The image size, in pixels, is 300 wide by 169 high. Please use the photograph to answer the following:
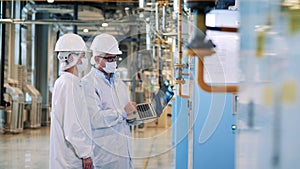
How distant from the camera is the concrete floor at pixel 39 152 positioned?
608 centimetres

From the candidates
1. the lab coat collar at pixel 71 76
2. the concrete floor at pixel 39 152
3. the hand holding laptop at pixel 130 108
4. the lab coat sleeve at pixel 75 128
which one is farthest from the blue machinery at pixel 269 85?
the concrete floor at pixel 39 152

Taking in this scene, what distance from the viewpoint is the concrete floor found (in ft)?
20.0

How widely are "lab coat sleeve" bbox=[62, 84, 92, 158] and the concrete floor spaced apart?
224cm

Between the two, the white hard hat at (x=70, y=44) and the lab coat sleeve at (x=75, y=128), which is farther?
the white hard hat at (x=70, y=44)

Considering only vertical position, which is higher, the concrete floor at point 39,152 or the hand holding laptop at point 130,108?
the hand holding laptop at point 130,108

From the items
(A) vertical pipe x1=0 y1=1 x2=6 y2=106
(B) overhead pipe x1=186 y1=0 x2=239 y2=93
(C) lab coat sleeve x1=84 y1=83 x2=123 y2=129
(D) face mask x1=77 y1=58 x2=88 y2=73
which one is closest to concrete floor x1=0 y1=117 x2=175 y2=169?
(A) vertical pipe x1=0 y1=1 x2=6 y2=106

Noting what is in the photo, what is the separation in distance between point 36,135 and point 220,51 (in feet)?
26.4

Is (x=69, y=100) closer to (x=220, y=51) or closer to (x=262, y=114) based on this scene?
(x=220, y=51)

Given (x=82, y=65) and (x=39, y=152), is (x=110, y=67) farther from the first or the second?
(x=39, y=152)

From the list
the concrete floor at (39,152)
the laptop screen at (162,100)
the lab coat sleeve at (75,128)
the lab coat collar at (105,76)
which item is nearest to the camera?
the lab coat sleeve at (75,128)

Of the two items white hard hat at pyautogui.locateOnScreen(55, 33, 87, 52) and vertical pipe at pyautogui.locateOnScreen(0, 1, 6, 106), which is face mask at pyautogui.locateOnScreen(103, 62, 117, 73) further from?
vertical pipe at pyautogui.locateOnScreen(0, 1, 6, 106)

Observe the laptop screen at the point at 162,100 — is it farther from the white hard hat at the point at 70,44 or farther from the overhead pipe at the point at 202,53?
the overhead pipe at the point at 202,53

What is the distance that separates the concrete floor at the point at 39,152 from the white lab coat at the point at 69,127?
2.21m

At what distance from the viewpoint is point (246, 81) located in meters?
0.92
